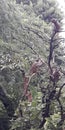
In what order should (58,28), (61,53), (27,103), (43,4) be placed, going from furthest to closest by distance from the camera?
1. (43,4)
2. (61,53)
3. (27,103)
4. (58,28)

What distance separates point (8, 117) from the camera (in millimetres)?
4504

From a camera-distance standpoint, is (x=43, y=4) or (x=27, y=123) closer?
(x=27, y=123)

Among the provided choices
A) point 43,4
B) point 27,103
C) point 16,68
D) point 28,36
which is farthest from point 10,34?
point 43,4

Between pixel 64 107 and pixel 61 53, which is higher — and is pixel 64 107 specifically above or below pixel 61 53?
below

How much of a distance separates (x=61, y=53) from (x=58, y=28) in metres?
2.97

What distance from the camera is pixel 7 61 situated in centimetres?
454

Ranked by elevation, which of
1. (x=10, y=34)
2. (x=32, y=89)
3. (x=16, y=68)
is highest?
(x=10, y=34)

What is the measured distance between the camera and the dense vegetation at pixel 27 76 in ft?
12.7

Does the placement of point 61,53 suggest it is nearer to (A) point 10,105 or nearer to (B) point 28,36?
(B) point 28,36

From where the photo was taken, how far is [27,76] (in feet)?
12.4

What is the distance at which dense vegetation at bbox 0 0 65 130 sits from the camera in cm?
387

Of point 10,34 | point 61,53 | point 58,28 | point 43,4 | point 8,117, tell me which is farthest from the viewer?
point 43,4

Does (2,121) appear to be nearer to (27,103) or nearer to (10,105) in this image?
(10,105)

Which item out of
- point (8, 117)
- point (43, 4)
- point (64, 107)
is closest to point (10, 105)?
point (8, 117)
